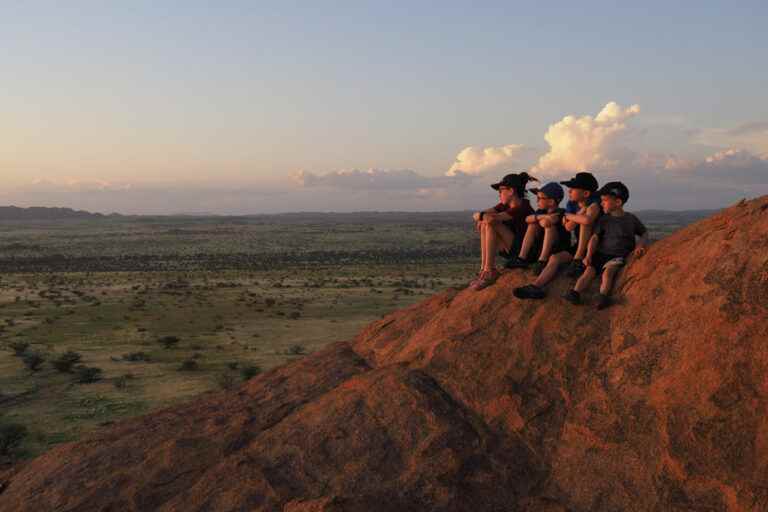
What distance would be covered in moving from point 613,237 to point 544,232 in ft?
2.48

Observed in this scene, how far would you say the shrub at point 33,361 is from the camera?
1717cm

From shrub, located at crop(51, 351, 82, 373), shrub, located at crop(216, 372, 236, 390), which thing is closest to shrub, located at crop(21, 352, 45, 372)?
shrub, located at crop(51, 351, 82, 373)

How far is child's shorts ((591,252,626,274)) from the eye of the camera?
6.22 m

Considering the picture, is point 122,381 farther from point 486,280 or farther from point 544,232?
point 544,232

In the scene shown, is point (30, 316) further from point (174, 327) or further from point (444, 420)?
point (444, 420)

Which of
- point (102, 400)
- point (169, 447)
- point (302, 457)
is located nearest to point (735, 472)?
point (302, 457)

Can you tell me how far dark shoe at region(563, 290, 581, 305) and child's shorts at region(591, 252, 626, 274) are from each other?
45 centimetres

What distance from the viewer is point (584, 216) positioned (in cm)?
635

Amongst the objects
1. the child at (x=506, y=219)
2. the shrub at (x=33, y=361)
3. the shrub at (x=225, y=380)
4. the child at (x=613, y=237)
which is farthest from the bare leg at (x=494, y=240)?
the shrub at (x=33, y=361)

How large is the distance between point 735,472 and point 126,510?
4675mm

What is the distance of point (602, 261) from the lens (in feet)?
20.7

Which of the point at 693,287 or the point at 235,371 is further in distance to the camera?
the point at 235,371

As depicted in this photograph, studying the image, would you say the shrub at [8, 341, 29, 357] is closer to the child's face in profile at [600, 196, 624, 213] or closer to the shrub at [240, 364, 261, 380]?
the shrub at [240, 364, 261, 380]

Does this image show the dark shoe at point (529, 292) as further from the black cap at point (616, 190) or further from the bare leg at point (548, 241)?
the black cap at point (616, 190)
